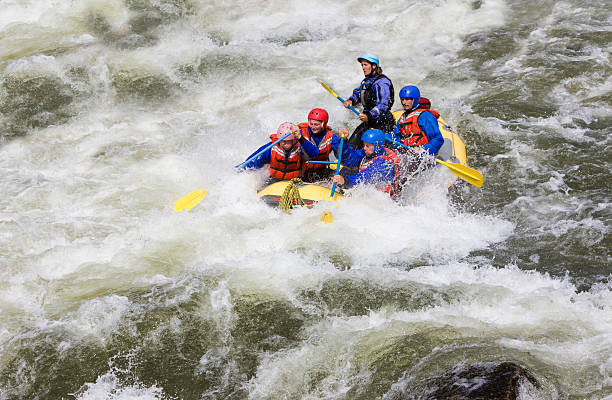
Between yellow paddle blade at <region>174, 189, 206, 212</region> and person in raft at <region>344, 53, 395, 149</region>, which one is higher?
person in raft at <region>344, 53, 395, 149</region>

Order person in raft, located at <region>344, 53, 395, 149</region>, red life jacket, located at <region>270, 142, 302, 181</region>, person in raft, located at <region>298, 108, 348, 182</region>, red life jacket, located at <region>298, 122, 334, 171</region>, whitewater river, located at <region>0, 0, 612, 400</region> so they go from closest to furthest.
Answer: whitewater river, located at <region>0, 0, 612, 400</region> → red life jacket, located at <region>270, 142, 302, 181</region> → person in raft, located at <region>298, 108, 348, 182</region> → red life jacket, located at <region>298, 122, 334, 171</region> → person in raft, located at <region>344, 53, 395, 149</region>

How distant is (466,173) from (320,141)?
160cm

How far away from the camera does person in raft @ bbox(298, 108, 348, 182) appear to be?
630 centimetres

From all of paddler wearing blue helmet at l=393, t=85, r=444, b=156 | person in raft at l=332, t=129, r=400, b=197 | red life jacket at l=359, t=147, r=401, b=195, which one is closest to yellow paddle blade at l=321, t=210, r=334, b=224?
person in raft at l=332, t=129, r=400, b=197

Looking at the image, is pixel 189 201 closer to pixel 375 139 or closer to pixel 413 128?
pixel 375 139

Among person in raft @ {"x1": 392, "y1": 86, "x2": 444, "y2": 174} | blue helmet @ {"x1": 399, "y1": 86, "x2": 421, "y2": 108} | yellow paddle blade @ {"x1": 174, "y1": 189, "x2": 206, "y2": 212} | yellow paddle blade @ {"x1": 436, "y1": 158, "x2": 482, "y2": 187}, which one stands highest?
blue helmet @ {"x1": 399, "y1": 86, "x2": 421, "y2": 108}

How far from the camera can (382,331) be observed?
14.8ft

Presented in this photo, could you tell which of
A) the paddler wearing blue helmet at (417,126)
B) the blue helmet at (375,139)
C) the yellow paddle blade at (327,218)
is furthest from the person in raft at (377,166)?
the paddler wearing blue helmet at (417,126)

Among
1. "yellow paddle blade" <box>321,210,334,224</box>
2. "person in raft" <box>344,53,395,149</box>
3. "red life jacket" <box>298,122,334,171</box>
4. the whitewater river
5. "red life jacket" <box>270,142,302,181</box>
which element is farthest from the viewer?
"person in raft" <box>344,53,395,149</box>

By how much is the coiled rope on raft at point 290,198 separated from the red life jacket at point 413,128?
146 cm

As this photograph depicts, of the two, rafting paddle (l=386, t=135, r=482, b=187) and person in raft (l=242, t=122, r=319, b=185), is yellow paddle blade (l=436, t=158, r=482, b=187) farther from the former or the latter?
person in raft (l=242, t=122, r=319, b=185)

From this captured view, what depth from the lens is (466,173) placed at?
6.24 m

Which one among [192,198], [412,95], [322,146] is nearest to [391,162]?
[322,146]

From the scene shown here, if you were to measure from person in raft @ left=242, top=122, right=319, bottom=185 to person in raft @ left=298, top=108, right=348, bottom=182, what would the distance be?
0.30ft
